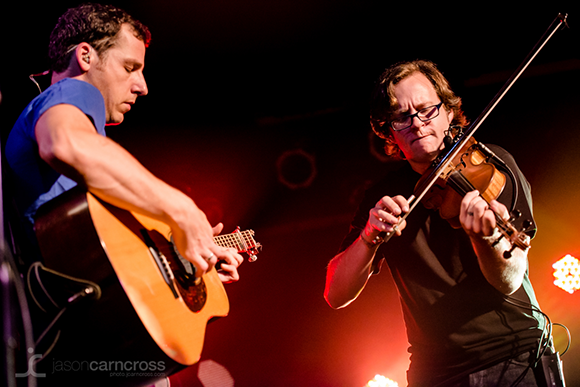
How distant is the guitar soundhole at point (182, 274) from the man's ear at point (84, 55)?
0.79 metres

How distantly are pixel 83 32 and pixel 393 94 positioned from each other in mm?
1673

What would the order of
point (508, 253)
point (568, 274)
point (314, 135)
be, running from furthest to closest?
point (314, 135), point (568, 274), point (508, 253)

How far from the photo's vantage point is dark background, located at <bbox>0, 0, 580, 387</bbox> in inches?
141

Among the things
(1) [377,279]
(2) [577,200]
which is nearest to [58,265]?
(1) [377,279]

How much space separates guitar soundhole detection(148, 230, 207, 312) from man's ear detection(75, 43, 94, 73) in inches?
31.0

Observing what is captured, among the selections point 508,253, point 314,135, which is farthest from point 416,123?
point 314,135

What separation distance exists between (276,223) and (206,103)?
1.37 meters

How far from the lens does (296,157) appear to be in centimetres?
424

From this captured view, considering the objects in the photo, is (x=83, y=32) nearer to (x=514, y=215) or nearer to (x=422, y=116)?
(x=422, y=116)

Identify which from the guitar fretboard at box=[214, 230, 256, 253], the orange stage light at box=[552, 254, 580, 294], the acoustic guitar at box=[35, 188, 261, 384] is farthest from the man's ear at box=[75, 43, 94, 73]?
the orange stage light at box=[552, 254, 580, 294]

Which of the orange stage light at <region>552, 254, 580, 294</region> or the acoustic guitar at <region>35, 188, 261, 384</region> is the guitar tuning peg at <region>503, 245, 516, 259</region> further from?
the orange stage light at <region>552, 254, 580, 294</region>

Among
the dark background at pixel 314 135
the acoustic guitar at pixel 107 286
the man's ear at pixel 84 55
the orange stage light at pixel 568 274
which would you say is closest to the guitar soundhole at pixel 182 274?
the acoustic guitar at pixel 107 286

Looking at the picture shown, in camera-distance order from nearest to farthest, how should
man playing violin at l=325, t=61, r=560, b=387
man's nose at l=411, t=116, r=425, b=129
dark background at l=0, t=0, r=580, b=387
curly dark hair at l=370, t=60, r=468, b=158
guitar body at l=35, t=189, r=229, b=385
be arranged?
guitar body at l=35, t=189, r=229, b=385 → man playing violin at l=325, t=61, r=560, b=387 → man's nose at l=411, t=116, r=425, b=129 → curly dark hair at l=370, t=60, r=468, b=158 → dark background at l=0, t=0, r=580, b=387

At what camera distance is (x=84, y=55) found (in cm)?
181
